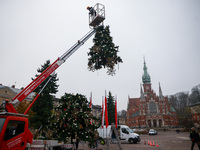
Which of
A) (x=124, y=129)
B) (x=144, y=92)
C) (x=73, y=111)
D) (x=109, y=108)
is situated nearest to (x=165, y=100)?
(x=144, y=92)

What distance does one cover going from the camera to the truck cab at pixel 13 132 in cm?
594

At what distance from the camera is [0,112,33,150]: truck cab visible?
19.5 ft

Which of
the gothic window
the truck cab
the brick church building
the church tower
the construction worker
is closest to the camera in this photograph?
the truck cab

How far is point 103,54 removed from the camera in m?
9.24

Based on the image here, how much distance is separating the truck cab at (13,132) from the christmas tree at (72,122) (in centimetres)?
272

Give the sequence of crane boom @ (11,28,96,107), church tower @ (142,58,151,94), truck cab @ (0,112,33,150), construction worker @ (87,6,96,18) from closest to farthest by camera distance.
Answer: truck cab @ (0,112,33,150)
crane boom @ (11,28,96,107)
construction worker @ (87,6,96,18)
church tower @ (142,58,151,94)

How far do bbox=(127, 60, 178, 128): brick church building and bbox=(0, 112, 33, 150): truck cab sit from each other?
71473 mm

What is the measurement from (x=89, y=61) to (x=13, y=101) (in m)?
5.26

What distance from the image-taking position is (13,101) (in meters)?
8.48

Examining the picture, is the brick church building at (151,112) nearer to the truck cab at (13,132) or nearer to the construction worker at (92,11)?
the construction worker at (92,11)

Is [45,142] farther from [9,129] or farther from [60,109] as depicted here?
[60,109]

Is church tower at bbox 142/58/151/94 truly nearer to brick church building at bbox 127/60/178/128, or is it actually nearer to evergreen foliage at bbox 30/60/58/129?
brick church building at bbox 127/60/178/128

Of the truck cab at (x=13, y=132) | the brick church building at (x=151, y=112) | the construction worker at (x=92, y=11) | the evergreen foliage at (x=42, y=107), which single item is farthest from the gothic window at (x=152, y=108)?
the truck cab at (x=13, y=132)

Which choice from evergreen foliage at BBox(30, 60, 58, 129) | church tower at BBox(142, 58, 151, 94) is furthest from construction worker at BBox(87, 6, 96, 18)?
church tower at BBox(142, 58, 151, 94)
